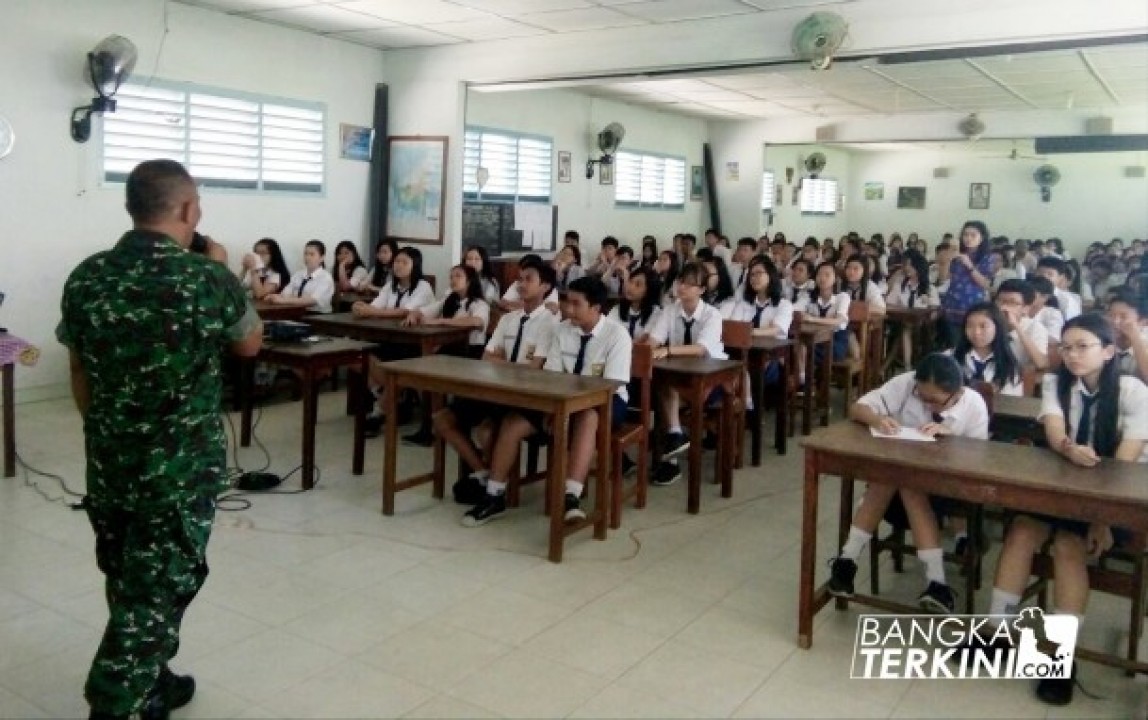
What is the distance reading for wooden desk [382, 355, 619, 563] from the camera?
360 cm

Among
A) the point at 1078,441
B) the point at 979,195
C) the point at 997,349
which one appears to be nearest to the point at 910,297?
the point at 997,349

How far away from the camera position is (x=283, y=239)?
759 cm

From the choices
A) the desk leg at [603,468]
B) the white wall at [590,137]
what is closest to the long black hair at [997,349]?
the desk leg at [603,468]

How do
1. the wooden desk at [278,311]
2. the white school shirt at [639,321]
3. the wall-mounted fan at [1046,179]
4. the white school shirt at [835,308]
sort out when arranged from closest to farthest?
the white school shirt at [639,321] → the wooden desk at [278,311] → the white school shirt at [835,308] → the wall-mounted fan at [1046,179]

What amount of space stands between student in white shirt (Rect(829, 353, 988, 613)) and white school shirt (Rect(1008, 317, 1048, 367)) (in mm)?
1386

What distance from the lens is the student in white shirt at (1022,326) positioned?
4539mm

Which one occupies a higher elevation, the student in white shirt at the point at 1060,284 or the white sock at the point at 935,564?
the student in white shirt at the point at 1060,284

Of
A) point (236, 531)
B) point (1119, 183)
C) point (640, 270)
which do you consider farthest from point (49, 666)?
point (1119, 183)

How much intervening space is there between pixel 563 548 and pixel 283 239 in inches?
188

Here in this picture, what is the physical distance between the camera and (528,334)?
4.64 metres

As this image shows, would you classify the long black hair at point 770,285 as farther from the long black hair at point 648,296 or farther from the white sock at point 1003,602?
the white sock at point 1003,602

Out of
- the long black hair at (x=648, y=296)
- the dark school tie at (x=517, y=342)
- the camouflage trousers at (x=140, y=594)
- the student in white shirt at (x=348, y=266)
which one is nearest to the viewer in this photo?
the camouflage trousers at (x=140, y=594)

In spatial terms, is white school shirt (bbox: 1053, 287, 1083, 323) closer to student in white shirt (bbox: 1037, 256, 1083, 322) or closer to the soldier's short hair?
student in white shirt (bbox: 1037, 256, 1083, 322)

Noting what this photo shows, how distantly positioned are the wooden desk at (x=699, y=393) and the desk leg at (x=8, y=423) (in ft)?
9.95
